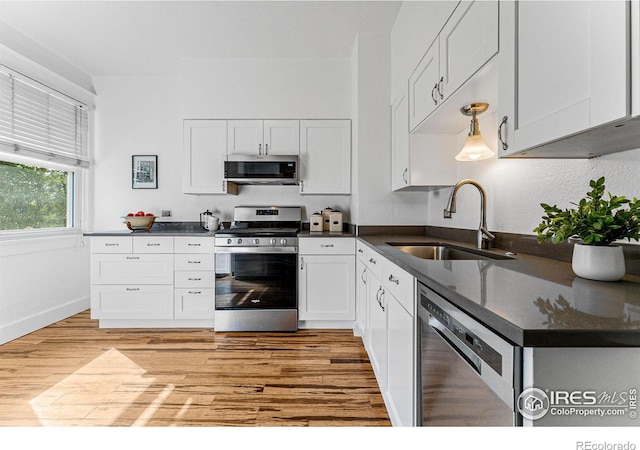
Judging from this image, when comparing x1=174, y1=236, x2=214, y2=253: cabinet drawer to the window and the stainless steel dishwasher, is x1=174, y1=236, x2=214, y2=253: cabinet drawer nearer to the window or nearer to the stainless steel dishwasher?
the window

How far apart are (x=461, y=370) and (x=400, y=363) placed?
61cm

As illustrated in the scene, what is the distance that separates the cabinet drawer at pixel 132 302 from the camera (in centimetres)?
311

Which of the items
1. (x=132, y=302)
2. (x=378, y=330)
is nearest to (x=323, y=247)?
(x=378, y=330)

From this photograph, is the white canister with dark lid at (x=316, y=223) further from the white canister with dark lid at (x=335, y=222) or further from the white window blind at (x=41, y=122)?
the white window blind at (x=41, y=122)

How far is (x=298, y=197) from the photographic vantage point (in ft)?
12.0

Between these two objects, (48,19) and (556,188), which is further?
(48,19)

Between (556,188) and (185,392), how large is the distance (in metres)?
2.23

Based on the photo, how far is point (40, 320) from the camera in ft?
10.2

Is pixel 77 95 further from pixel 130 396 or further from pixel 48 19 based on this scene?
pixel 130 396

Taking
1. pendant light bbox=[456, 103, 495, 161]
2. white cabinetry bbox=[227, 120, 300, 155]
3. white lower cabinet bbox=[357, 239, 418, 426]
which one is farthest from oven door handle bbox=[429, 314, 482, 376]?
white cabinetry bbox=[227, 120, 300, 155]

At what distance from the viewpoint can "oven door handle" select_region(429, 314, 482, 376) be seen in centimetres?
75

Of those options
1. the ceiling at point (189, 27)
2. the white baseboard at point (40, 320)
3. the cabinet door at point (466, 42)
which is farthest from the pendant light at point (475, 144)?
the white baseboard at point (40, 320)

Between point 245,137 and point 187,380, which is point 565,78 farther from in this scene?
point 245,137
